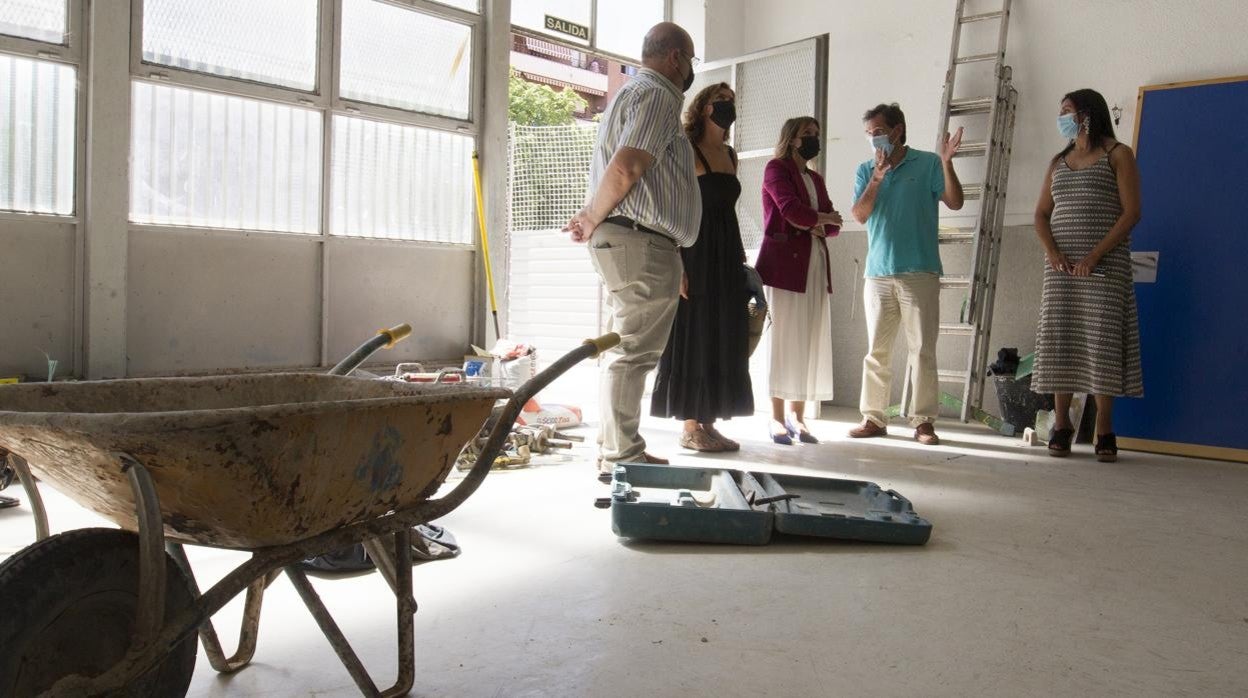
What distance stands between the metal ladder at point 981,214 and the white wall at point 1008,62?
14cm

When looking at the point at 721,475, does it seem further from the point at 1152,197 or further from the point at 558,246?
the point at 558,246

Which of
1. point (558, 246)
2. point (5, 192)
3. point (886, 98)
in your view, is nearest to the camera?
point (5, 192)

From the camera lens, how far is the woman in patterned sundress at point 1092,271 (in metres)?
4.16

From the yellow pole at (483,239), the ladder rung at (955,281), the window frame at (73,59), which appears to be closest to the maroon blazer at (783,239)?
the ladder rung at (955,281)

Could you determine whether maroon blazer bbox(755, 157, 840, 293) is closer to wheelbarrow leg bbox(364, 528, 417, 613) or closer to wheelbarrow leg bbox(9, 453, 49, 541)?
wheelbarrow leg bbox(364, 528, 417, 613)

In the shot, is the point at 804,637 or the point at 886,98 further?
the point at 886,98

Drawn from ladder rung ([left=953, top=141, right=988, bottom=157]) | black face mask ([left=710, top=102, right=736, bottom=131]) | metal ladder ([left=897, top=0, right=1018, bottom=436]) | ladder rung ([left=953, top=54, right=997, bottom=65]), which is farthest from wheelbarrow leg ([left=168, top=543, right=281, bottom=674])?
ladder rung ([left=953, top=54, right=997, bottom=65])

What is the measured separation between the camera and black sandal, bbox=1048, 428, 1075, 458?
14.2ft

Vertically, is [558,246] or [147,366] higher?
[558,246]

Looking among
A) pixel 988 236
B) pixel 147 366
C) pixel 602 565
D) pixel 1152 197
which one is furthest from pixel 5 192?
pixel 1152 197

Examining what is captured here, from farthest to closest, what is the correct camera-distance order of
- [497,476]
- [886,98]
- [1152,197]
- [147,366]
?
[886,98]
[1152,197]
[147,366]
[497,476]

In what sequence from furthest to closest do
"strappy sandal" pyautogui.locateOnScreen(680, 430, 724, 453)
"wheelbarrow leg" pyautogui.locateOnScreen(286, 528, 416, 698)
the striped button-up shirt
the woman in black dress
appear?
"strappy sandal" pyautogui.locateOnScreen(680, 430, 724, 453) < the woman in black dress < the striped button-up shirt < "wheelbarrow leg" pyautogui.locateOnScreen(286, 528, 416, 698)

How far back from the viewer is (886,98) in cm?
600

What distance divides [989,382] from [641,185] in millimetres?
3306
